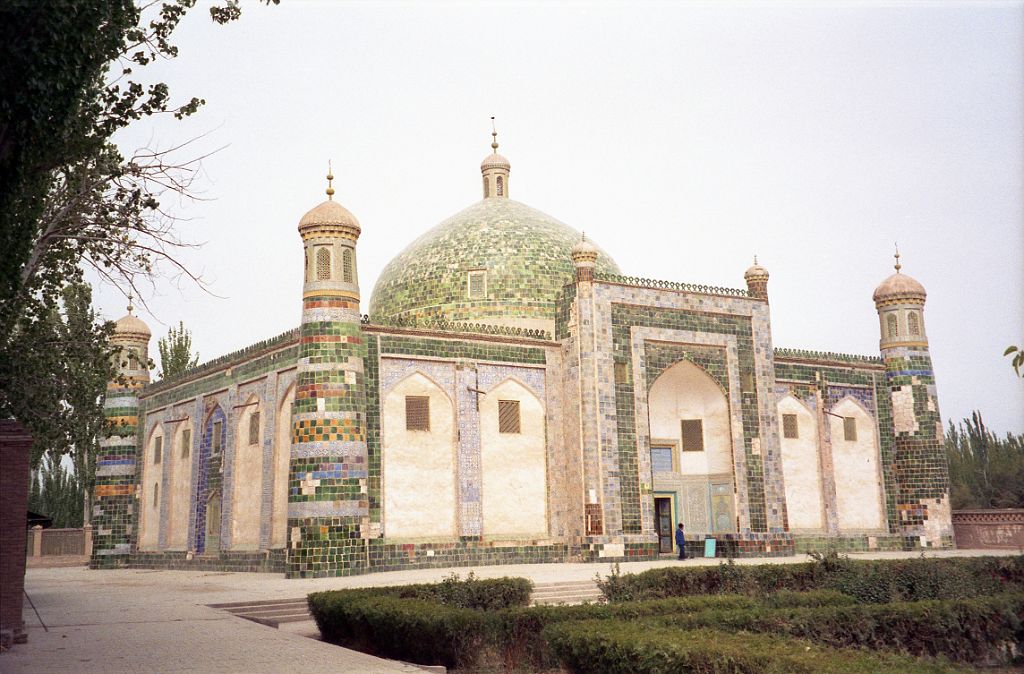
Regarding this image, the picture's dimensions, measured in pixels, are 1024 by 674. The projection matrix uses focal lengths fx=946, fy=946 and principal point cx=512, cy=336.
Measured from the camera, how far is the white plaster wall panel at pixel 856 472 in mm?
28328

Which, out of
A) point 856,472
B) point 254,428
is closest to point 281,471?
point 254,428

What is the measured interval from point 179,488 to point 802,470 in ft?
59.8

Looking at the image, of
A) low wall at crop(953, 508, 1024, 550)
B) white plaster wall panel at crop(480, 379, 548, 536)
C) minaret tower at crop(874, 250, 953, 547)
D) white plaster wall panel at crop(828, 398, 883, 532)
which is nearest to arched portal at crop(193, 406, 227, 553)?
white plaster wall panel at crop(480, 379, 548, 536)

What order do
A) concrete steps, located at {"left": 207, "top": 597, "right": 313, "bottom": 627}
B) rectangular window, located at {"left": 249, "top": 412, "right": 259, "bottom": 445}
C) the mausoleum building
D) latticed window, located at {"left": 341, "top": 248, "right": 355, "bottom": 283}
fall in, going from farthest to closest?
1. rectangular window, located at {"left": 249, "top": 412, "right": 259, "bottom": 445}
2. latticed window, located at {"left": 341, "top": 248, "right": 355, "bottom": 283}
3. the mausoleum building
4. concrete steps, located at {"left": 207, "top": 597, "right": 313, "bottom": 627}

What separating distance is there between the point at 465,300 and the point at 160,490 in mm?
10736

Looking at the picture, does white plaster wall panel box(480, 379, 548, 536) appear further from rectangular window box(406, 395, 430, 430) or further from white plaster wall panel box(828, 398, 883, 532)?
white plaster wall panel box(828, 398, 883, 532)

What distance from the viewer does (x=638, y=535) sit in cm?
2353

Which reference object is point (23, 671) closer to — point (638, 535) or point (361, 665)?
point (361, 665)

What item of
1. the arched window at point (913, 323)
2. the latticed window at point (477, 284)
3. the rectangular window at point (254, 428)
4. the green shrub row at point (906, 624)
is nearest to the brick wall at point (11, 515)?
the green shrub row at point (906, 624)

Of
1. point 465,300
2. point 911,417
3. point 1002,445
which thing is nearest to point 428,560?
point 465,300

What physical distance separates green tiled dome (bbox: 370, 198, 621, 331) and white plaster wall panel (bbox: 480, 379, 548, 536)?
3567 mm

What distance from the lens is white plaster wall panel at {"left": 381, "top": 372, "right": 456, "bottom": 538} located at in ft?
72.3

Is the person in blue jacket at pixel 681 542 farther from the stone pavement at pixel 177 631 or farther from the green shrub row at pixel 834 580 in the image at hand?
the green shrub row at pixel 834 580

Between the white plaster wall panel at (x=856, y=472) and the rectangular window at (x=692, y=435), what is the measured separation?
4.77 metres
